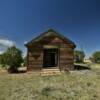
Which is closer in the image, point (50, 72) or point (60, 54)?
point (50, 72)

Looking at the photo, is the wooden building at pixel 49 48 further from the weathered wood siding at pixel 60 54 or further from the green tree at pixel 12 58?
the green tree at pixel 12 58

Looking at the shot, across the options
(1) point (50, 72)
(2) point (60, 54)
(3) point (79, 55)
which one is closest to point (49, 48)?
(2) point (60, 54)

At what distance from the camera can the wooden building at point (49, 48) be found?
1955 centimetres

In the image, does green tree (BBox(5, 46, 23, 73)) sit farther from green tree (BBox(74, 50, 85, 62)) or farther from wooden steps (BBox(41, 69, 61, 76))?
green tree (BBox(74, 50, 85, 62))

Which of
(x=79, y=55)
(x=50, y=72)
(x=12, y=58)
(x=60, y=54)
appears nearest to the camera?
(x=50, y=72)

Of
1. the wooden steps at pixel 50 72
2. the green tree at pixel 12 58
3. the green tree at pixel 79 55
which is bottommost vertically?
the wooden steps at pixel 50 72

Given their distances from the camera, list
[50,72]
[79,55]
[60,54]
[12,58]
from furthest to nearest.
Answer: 1. [79,55]
2. [12,58]
3. [60,54]
4. [50,72]

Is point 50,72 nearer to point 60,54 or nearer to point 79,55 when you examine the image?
point 60,54

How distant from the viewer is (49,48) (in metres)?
20.1

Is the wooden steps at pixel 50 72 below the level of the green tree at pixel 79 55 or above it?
below

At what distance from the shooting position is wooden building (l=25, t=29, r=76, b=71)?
1955cm

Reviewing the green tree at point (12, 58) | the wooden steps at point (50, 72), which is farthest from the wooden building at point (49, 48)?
the green tree at point (12, 58)

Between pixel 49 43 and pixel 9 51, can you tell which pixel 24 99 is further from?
pixel 9 51

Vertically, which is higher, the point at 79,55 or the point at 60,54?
the point at 79,55
